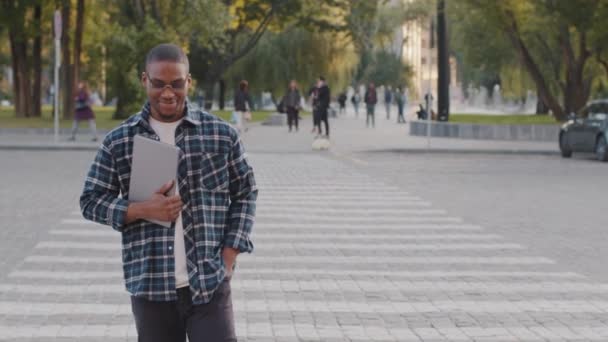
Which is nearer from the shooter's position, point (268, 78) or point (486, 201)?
point (486, 201)

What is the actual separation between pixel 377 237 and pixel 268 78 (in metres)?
54.9

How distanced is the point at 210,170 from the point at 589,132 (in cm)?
2453

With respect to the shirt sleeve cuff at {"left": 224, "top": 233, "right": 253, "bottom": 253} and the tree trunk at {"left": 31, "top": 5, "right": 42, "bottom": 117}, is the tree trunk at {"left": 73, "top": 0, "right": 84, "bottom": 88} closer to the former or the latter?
the tree trunk at {"left": 31, "top": 5, "right": 42, "bottom": 117}

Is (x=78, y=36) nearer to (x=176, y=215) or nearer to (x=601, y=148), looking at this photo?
(x=601, y=148)

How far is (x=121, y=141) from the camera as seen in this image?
4352mm

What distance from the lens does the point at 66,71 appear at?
156 feet

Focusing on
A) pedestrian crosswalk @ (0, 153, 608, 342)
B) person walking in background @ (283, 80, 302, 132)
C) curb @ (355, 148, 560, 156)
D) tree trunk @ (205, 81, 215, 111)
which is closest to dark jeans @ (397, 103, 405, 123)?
tree trunk @ (205, 81, 215, 111)

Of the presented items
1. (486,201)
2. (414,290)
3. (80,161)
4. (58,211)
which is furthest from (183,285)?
Answer: (80,161)

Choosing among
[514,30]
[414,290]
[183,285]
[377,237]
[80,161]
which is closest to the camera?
[183,285]

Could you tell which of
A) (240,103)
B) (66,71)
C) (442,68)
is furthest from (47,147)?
(66,71)

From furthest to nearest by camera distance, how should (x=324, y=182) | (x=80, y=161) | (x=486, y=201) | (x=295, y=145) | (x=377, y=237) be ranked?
(x=295, y=145) < (x=80, y=161) < (x=324, y=182) < (x=486, y=201) < (x=377, y=237)

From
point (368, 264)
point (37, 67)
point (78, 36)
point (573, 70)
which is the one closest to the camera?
point (368, 264)

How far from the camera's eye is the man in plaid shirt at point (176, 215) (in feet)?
13.9

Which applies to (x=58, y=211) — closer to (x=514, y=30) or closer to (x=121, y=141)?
(x=121, y=141)
